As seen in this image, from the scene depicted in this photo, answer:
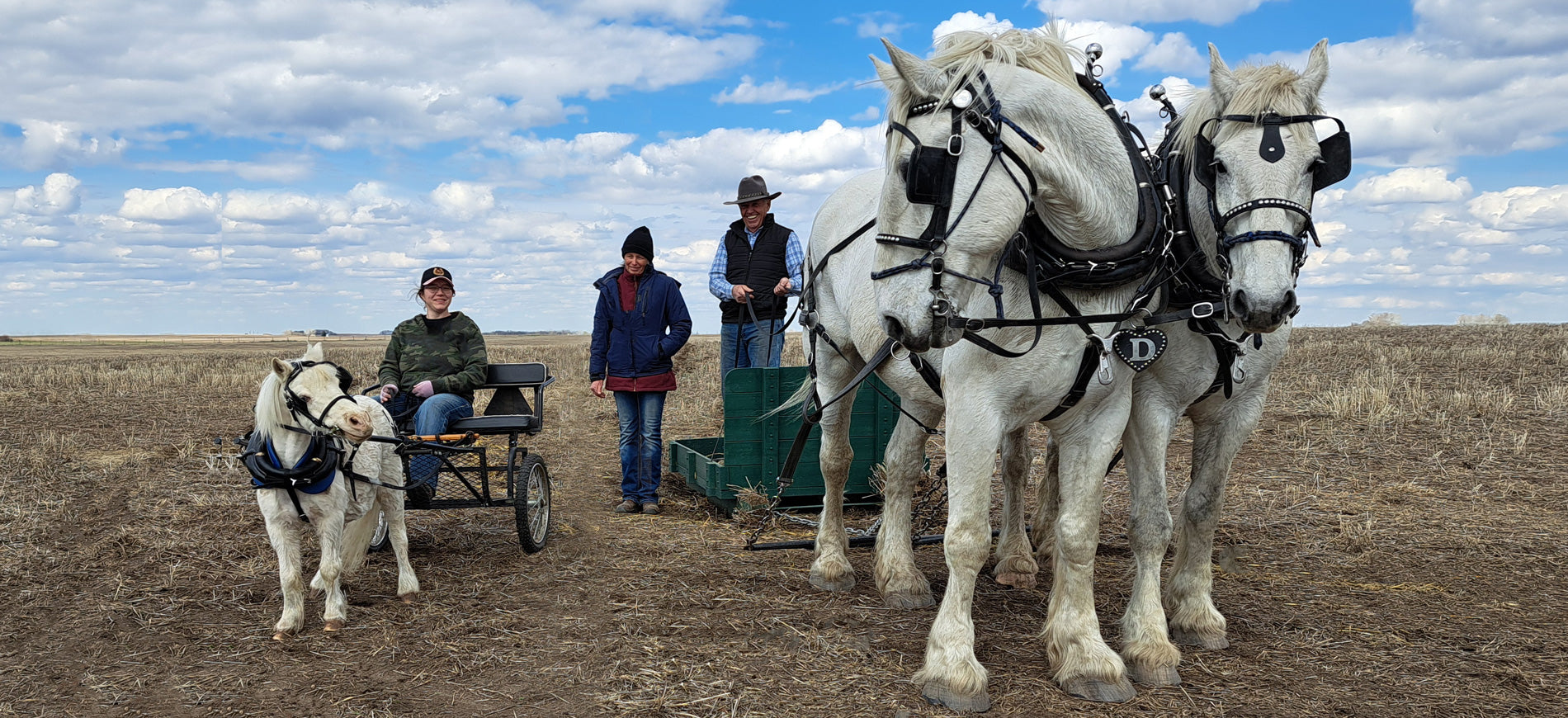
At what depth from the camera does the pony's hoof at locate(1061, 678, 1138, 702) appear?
3.65 m

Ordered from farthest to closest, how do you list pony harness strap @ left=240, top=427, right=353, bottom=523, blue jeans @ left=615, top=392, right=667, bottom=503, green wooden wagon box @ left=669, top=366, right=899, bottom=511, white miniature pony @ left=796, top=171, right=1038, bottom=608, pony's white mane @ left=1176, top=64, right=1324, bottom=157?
1. blue jeans @ left=615, top=392, right=667, bottom=503
2. green wooden wagon box @ left=669, top=366, right=899, bottom=511
3. white miniature pony @ left=796, top=171, right=1038, bottom=608
4. pony harness strap @ left=240, top=427, right=353, bottom=523
5. pony's white mane @ left=1176, top=64, right=1324, bottom=157

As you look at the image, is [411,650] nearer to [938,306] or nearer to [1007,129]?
[938,306]

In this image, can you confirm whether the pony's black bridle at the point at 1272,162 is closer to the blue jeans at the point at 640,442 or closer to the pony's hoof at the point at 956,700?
the pony's hoof at the point at 956,700

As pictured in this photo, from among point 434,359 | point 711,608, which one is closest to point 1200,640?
point 711,608

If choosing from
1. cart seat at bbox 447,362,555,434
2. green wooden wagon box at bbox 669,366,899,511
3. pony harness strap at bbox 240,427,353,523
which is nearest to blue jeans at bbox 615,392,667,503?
green wooden wagon box at bbox 669,366,899,511

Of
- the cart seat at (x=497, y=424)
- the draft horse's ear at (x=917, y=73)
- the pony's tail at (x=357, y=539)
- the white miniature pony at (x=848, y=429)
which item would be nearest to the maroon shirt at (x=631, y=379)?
the cart seat at (x=497, y=424)

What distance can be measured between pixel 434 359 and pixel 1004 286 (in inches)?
173

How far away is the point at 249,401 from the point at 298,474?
14097 millimetres

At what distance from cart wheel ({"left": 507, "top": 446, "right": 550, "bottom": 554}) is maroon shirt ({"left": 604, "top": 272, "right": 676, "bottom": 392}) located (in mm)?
1111

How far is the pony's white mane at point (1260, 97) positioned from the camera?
3.30 metres

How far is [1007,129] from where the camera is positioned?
318 cm

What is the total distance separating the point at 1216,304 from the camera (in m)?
3.64

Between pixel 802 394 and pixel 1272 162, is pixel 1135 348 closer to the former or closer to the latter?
pixel 1272 162

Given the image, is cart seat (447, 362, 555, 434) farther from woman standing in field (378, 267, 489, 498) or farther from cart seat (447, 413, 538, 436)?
woman standing in field (378, 267, 489, 498)
